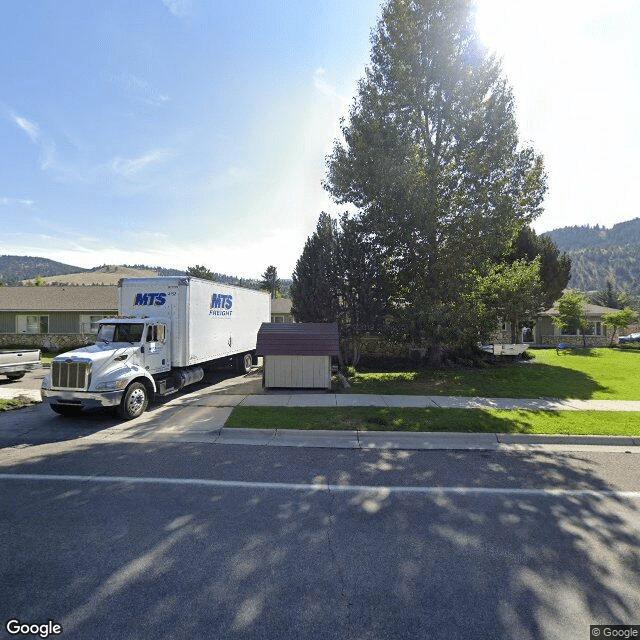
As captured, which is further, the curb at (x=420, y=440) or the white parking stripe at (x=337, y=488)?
the curb at (x=420, y=440)

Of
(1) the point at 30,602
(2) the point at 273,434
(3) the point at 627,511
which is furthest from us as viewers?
(2) the point at 273,434

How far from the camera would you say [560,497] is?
18.7 feet

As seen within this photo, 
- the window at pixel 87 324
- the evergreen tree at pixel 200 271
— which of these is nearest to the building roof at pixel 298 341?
the window at pixel 87 324

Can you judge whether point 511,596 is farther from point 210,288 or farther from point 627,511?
point 210,288

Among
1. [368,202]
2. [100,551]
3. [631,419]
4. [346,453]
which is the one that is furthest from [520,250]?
[100,551]

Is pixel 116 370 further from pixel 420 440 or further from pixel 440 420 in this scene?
pixel 440 420

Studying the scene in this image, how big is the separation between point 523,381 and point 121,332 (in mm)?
15171

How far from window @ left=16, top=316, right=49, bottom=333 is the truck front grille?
24530mm

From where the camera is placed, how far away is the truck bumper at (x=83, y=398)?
9742mm

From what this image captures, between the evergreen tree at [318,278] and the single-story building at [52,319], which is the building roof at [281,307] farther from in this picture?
the evergreen tree at [318,278]

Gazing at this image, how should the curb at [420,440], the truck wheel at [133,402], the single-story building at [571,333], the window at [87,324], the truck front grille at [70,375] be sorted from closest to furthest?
the curb at [420,440]
the truck front grille at [70,375]
the truck wheel at [133,402]
the window at [87,324]
the single-story building at [571,333]

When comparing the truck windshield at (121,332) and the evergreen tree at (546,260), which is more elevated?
the evergreen tree at (546,260)

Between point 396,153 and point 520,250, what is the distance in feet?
51.1

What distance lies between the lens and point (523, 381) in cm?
1566
